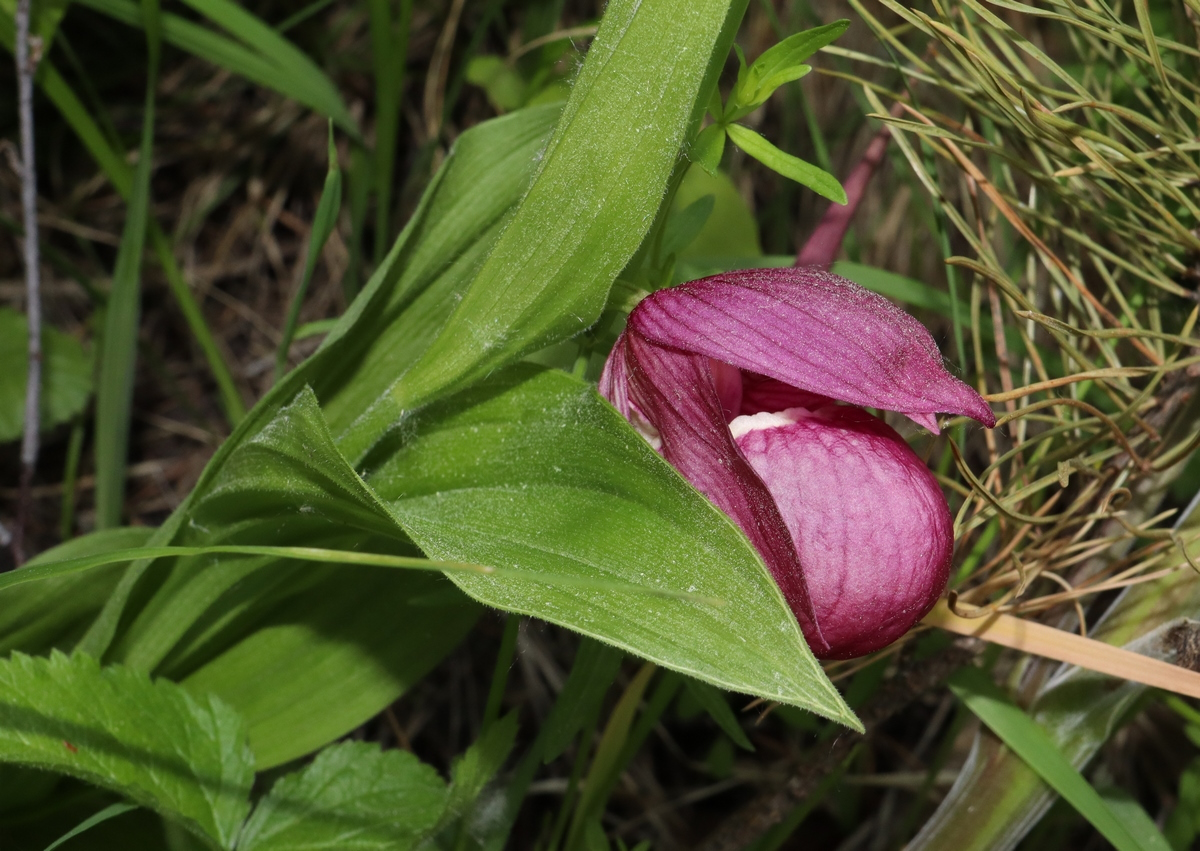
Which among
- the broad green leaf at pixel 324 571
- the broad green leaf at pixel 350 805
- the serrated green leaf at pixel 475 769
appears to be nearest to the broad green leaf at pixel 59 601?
the broad green leaf at pixel 324 571

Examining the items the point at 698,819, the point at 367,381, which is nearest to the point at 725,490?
the point at 367,381

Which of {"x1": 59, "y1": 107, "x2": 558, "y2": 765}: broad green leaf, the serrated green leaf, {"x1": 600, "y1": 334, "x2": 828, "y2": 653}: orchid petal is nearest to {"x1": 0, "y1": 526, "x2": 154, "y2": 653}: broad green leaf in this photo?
{"x1": 59, "y1": 107, "x2": 558, "y2": 765}: broad green leaf

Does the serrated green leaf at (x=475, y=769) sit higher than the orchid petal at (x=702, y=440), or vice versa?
the orchid petal at (x=702, y=440)

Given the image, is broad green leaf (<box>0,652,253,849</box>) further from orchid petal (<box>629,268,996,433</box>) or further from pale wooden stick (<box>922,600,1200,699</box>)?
pale wooden stick (<box>922,600,1200,699</box>)

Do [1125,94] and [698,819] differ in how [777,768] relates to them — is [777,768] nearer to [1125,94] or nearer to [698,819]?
[698,819]

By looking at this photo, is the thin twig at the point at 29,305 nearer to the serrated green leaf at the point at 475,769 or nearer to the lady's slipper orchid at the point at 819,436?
the serrated green leaf at the point at 475,769

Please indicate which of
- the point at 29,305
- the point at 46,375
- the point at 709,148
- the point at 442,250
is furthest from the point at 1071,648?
A: the point at 46,375
